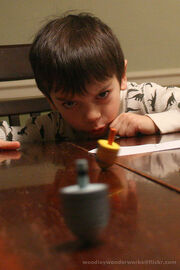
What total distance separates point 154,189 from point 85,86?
65 cm

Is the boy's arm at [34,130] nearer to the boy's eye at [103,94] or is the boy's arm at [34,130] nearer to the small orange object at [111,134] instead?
the boy's eye at [103,94]

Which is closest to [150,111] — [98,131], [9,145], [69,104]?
[98,131]

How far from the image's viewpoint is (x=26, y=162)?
643 mm

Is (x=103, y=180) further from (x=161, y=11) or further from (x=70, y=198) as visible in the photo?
(x=161, y=11)

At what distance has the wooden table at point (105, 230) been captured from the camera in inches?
7.6

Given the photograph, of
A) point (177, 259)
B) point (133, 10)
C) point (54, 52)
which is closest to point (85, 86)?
point (54, 52)

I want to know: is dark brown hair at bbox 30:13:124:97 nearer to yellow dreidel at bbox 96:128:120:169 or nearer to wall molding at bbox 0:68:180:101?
yellow dreidel at bbox 96:128:120:169

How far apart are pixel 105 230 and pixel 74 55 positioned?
0.80 m

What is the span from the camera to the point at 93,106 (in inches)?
39.6

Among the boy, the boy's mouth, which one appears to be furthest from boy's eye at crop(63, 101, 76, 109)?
the boy's mouth

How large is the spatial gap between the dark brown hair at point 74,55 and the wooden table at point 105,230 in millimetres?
571

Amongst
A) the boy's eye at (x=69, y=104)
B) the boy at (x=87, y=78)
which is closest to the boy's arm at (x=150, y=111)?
the boy at (x=87, y=78)

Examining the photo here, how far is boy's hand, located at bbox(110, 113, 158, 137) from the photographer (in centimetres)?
100

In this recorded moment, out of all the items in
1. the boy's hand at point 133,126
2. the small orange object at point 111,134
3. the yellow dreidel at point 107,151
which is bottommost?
the boy's hand at point 133,126
